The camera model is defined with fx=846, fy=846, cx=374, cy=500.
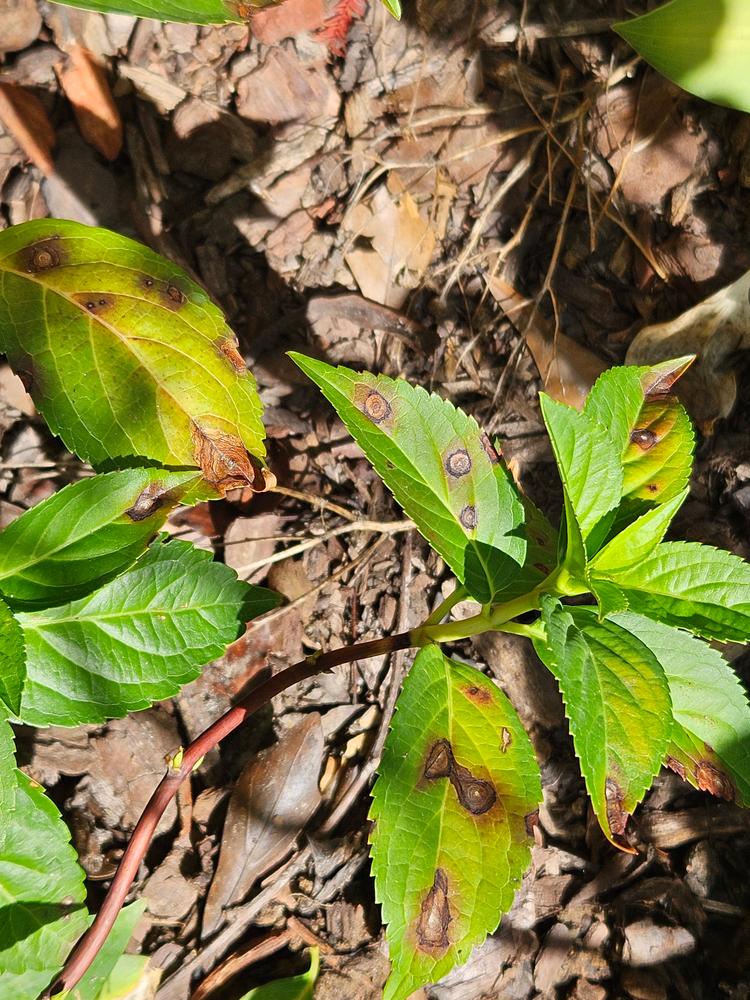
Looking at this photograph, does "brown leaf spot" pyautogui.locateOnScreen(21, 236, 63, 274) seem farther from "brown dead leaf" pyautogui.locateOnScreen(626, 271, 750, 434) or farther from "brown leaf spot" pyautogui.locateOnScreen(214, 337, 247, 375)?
"brown dead leaf" pyautogui.locateOnScreen(626, 271, 750, 434)

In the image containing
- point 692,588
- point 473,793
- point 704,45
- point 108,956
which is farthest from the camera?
point 704,45

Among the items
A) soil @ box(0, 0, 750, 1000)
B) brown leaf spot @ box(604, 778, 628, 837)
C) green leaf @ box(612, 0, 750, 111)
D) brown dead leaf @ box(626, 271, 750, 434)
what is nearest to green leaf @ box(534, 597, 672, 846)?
brown leaf spot @ box(604, 778, 628, 837)

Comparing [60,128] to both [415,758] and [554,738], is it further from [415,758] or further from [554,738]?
[554,738]

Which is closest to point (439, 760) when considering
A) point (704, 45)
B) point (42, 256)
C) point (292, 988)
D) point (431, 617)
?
point (431, 617)

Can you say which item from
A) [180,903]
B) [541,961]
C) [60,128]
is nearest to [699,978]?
[541,961]

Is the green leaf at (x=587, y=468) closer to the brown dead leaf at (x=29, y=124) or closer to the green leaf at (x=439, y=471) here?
the green leaf at (x=439, y=471)

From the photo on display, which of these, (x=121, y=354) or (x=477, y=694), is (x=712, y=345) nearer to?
(x=477, y=694)
